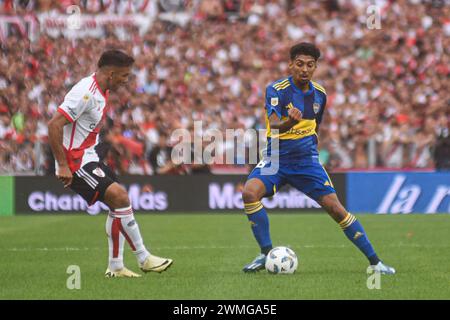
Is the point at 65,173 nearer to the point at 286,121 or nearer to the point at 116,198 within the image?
the point at 116,198

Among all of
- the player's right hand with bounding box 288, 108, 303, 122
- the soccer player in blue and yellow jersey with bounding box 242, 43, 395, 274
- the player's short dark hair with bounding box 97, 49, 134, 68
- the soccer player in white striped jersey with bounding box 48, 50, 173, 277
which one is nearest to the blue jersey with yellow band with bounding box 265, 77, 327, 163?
the soccer player in blue and yellow jersey with bounding box 242, 43, 395, 274

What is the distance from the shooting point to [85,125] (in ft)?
31.7

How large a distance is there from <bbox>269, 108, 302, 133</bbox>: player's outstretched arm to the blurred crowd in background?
1108 centimetres

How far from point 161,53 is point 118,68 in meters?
14.5

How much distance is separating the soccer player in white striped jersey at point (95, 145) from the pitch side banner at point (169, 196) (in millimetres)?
11182

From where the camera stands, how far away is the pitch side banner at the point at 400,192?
67.5 ft

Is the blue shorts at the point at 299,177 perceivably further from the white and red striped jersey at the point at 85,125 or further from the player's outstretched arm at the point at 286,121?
the white and red striped jersey at the point at 85,125

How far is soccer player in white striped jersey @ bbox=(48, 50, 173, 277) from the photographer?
9461 mm

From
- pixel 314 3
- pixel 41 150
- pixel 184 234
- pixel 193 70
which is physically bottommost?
pixel 184 234

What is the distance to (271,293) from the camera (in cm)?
853

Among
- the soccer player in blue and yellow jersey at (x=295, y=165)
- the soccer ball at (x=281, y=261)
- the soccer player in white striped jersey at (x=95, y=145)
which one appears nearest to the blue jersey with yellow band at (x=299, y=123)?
the soccer player in blue and yellow jersey at (x=295, y=165)

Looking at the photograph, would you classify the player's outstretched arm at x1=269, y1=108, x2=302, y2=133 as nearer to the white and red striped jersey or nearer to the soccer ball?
the soccer ball

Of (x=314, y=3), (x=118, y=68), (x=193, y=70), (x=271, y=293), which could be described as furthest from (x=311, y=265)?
(x=314, y=3)
